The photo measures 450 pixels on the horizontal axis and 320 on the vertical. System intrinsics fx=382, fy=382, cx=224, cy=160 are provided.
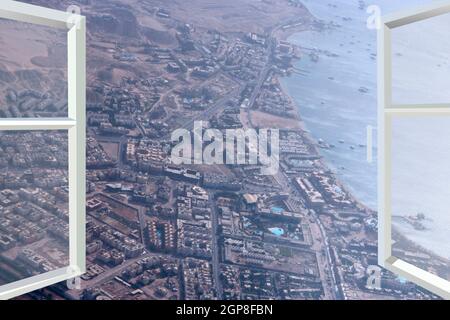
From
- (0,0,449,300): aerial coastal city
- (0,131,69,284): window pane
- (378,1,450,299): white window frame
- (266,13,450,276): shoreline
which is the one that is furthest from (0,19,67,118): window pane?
(378,1,450,299): white window frame

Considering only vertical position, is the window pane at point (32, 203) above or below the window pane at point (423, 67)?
below

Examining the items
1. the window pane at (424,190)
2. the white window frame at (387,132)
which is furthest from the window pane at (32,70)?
the window pane at (424,190)

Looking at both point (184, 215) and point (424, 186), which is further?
point (184, 215)

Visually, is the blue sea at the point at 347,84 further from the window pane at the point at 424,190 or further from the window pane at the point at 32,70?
the window pane at the point at 32,70

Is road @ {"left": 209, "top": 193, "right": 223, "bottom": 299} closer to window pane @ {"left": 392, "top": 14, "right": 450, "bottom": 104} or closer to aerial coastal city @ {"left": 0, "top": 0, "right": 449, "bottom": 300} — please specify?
aerial coastal city @ {"left": 0, "top": 0, "right": 449, "bottom": 300}

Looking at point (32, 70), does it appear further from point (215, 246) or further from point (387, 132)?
point (387, 132)

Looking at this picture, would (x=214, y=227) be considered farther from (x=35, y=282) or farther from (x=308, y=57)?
(x=308, y=57)
